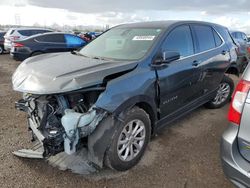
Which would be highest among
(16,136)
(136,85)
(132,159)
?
(136,85)

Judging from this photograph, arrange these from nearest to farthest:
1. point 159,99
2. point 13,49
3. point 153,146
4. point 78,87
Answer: point 78,87
point 159,99
point 153,146
point 13,49

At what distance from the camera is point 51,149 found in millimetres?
2520

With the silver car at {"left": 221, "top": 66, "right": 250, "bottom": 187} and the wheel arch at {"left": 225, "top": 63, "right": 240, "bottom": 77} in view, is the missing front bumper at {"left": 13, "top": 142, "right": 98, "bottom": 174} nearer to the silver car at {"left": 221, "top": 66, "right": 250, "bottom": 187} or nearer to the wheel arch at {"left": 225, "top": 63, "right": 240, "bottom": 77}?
the silver car at {"left": 221, "top": 66, "right": 250, "bottom": 187}

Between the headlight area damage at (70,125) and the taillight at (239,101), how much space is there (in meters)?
1.22

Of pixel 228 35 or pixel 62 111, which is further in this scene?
pixel 228 35

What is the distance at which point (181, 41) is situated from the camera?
3715 millimetres

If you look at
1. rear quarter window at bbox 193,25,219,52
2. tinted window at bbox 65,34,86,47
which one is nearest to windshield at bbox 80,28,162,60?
rear quarter window at bbox 193,25,219,52

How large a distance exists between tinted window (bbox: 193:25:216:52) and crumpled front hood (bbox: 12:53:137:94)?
70.4 inches

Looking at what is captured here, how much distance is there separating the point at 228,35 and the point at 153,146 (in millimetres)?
3198

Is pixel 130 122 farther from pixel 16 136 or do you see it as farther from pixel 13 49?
pixel 13 49

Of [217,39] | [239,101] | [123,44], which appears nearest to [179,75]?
[123,44]

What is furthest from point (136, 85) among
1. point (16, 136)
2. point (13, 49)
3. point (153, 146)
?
point (13, 49)

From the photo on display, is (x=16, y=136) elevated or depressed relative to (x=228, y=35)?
depressed

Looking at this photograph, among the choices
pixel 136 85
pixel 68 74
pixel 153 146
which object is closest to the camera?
pixel 68 74
